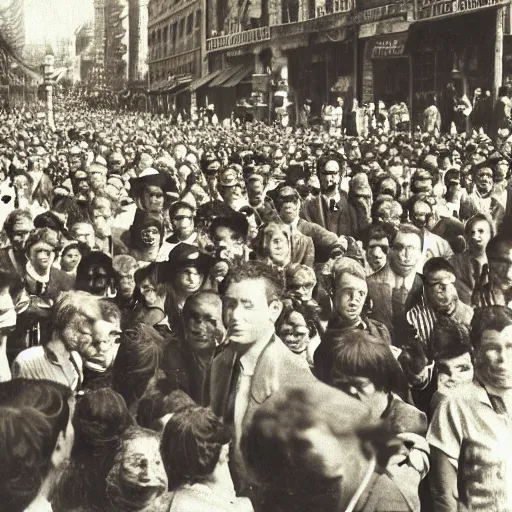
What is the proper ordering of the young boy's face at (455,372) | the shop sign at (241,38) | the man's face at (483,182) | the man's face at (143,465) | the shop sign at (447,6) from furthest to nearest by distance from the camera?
the man's face at (483,182)
the shop sign at (241,38)
the shop sign at (447,6)
the young boy's face at (455,372)
the man's face at (143,465)

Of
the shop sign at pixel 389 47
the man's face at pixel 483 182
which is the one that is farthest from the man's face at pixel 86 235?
the man's face at pixel 483 182

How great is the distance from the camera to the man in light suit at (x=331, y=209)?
→ 5.62 metres

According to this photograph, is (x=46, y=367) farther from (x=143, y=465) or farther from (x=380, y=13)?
(x=380, y=13)

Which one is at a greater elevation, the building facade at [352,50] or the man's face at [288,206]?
the building facade at [352,50]

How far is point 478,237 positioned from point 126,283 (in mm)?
1726

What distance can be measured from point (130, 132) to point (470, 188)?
1.89 metres

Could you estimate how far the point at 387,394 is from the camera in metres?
4.79

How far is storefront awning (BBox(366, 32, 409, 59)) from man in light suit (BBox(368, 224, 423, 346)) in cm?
111

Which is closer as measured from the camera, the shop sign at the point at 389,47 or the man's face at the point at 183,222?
the man's face at the point at 183,222

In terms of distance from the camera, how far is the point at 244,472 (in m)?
4.75

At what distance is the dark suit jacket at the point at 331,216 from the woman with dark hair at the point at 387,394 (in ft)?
2.78

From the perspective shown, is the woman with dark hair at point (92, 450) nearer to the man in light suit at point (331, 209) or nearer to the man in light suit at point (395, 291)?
the man in light suit at point (395, 291)

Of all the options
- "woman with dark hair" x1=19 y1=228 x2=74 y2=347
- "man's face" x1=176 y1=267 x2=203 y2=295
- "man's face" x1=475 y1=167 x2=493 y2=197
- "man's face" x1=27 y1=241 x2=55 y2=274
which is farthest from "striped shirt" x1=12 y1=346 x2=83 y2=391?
"man's face" x1=475 y1=167 x2=493 y2=197

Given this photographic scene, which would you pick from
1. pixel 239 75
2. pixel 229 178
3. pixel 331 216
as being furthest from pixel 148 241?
pixel 239 75
